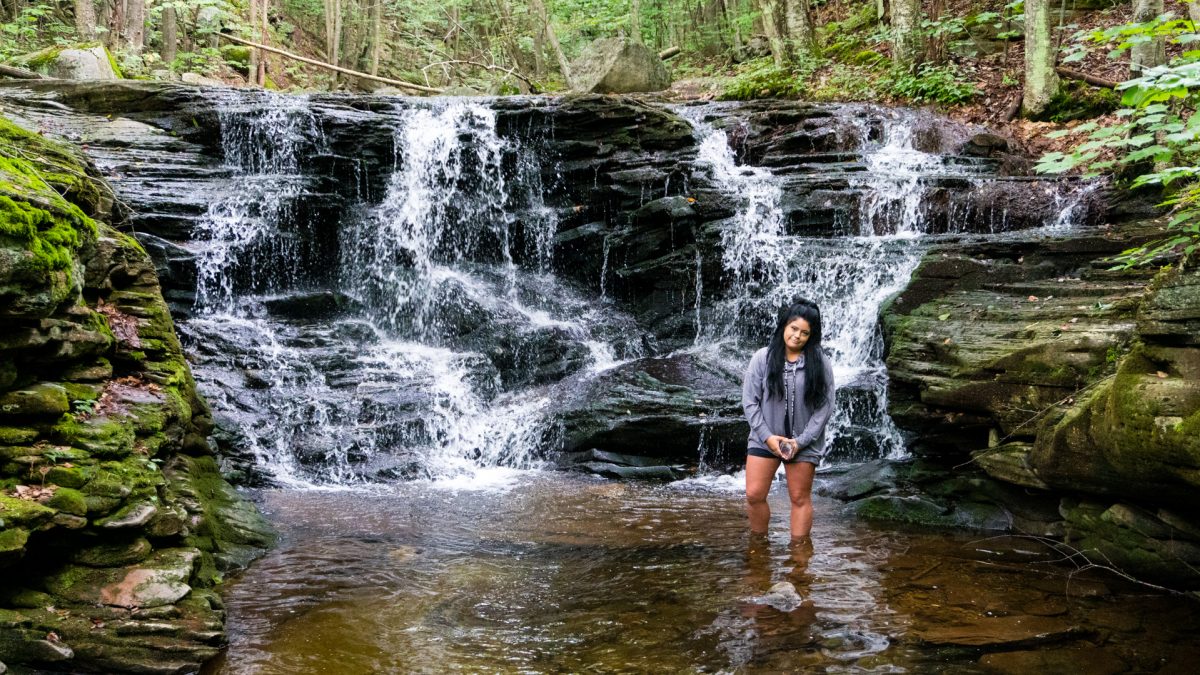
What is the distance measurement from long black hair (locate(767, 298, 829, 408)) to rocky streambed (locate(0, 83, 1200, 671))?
4.14 ft

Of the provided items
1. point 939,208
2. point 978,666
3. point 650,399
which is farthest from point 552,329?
point 978,666

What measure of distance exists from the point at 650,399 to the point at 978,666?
6299mm

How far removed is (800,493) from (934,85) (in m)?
14.6

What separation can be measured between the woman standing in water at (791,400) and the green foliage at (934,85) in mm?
13963

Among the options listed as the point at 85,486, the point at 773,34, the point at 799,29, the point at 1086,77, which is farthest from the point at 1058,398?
the point at 799,29

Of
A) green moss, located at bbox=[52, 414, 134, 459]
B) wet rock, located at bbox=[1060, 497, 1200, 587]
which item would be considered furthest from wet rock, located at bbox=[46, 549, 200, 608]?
wet rock, located at bbox=[1060, 497, 1200, 587]

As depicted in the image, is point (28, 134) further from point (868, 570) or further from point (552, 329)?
point (868, 570)

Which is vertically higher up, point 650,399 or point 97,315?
point 97,315

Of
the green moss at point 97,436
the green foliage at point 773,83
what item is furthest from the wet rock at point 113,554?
the green foliage at point 773,83

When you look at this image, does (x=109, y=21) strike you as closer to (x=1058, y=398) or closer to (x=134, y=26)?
(x=134, y=26)

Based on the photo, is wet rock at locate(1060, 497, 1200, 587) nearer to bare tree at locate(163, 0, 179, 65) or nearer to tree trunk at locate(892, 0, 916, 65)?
tree trunk at locate(892, 0, 916, 65)

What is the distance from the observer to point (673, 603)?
508cm

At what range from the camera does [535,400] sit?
36.3 ft

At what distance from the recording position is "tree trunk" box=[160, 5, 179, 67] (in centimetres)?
2248
